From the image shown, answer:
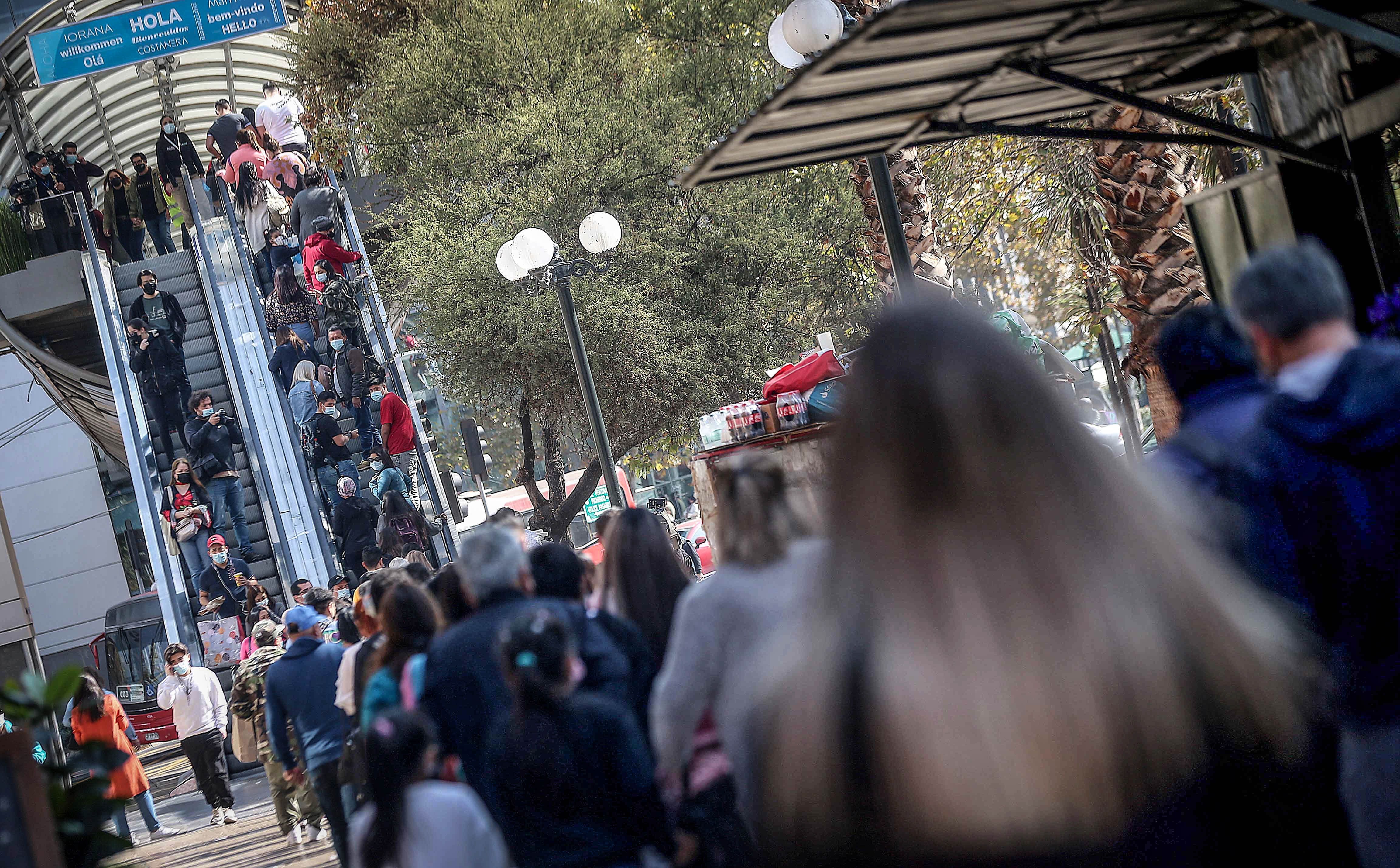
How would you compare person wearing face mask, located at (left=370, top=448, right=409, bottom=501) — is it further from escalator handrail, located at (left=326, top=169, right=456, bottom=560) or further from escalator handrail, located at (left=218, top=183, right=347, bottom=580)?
escalator handrail, located at (left=218, top=183, right=347, bottom=580)

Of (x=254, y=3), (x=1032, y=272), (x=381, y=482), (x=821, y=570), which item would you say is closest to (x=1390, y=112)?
(x=821, y=570)

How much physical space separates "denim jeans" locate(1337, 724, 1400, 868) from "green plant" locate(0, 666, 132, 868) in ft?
9.46

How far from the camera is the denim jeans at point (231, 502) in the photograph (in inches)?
625

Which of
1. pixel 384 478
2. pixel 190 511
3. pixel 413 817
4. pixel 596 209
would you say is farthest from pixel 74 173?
pixel 413 817

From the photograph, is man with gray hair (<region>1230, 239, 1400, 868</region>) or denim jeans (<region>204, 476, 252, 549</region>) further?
denim jeans (<region>204, 476, 252, 549</region>)

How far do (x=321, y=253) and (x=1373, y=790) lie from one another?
52.8ft

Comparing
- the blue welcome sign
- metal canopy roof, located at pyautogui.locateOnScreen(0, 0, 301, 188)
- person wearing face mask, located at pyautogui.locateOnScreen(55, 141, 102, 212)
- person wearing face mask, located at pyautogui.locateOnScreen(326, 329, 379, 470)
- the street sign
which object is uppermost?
metal canopy roof, located at pyautogui.locateOnScreen(0, 0, 301, 188)

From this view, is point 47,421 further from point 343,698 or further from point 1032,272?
point 343,698

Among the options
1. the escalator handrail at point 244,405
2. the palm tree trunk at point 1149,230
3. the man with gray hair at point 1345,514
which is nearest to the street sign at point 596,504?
the escalator handrail at point 244,405

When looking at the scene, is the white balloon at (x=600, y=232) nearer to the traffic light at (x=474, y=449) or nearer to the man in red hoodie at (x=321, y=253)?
the traffic light at (x=474, y=449)

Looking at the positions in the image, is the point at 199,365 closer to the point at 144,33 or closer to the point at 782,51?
the point at 144,33

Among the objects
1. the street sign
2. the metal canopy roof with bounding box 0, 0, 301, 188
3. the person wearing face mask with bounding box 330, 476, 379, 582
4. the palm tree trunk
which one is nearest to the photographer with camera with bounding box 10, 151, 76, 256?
the metal canopy roof with bounding box 0, 0, 301, 188

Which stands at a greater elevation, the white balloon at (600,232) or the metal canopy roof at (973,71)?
the white balloon at (600,232)

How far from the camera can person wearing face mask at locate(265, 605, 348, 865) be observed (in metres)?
6.82
